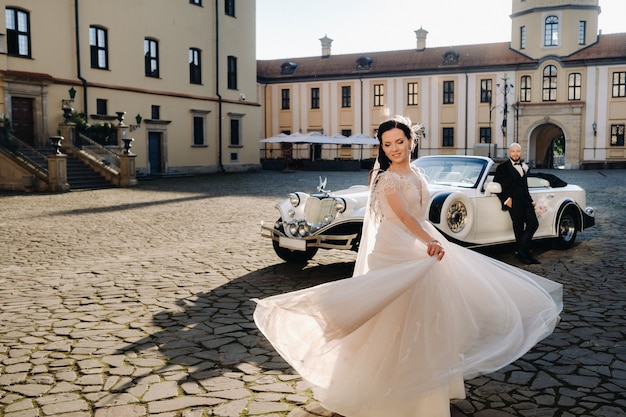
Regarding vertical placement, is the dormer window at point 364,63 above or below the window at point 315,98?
above

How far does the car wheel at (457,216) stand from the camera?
821 centimetres

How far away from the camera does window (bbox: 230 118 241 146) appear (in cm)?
3850

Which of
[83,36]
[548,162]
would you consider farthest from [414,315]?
[548,162]

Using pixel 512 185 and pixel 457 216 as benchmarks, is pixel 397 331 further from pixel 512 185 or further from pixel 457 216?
pixel 512 185

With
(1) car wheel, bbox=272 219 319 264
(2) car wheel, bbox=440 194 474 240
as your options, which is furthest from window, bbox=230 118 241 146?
(2) car wheel, bbox=440 194 474 240

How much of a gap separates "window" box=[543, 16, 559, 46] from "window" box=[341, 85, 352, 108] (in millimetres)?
16334

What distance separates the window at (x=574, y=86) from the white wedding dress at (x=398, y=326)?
47.8 m

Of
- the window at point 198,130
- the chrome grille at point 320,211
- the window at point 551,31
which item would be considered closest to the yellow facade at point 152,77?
the window at point 198,130

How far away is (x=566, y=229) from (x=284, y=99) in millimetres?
46810

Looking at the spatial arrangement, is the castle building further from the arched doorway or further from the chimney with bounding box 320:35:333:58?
the chimney with bounding box 320:35:333:58

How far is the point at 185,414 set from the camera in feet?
12.2

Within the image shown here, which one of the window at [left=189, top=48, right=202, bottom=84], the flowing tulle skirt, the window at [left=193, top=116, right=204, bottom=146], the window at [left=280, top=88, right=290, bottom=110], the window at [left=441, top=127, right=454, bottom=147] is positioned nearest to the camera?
the flowing tulle skirt

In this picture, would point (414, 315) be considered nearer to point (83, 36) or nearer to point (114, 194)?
point (114, 194)

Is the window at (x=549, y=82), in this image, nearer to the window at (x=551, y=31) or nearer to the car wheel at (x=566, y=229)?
the window at (x=551, y=31)
